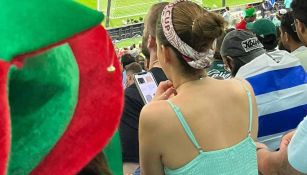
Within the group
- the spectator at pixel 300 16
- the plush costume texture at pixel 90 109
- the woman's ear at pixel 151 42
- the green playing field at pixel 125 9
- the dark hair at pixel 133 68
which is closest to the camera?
the plush costume texture at pixel 90 109

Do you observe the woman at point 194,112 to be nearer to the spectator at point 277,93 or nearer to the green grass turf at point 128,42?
the spectator at point 277,93

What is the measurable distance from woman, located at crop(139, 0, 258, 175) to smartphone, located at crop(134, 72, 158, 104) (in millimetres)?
180

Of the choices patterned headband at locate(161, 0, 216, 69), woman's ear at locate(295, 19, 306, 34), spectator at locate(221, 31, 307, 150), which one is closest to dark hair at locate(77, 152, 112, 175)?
patterned headband at locate(161, 0, 216, 69)

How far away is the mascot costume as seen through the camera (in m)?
0.44

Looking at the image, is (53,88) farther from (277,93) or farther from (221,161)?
(277,93)

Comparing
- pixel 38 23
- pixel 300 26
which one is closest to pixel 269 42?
pixel 300 26

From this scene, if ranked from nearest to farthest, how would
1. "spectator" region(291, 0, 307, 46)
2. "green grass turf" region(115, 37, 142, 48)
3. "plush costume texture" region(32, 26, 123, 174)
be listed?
"plush costume texture" region(32, 26, 123, 174)
"spectator" region(291, 0, 307, 46)
"green grass turf" region(115, 37, 142, 48)

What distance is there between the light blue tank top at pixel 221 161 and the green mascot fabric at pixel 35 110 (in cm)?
88

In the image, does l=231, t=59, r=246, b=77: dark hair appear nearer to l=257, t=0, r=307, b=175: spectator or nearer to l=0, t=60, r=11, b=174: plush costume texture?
l=257, t=0, r=307, b=175: spectator

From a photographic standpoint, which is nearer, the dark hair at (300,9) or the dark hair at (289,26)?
the dark hair at (300,9)

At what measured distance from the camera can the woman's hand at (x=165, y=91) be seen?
1575 mm

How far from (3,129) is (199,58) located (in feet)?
3.69

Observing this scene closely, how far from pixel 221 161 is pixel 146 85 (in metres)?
0.52

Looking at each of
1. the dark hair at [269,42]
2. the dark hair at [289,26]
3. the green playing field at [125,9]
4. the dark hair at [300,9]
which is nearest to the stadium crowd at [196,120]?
the dark hair at [300,9]
